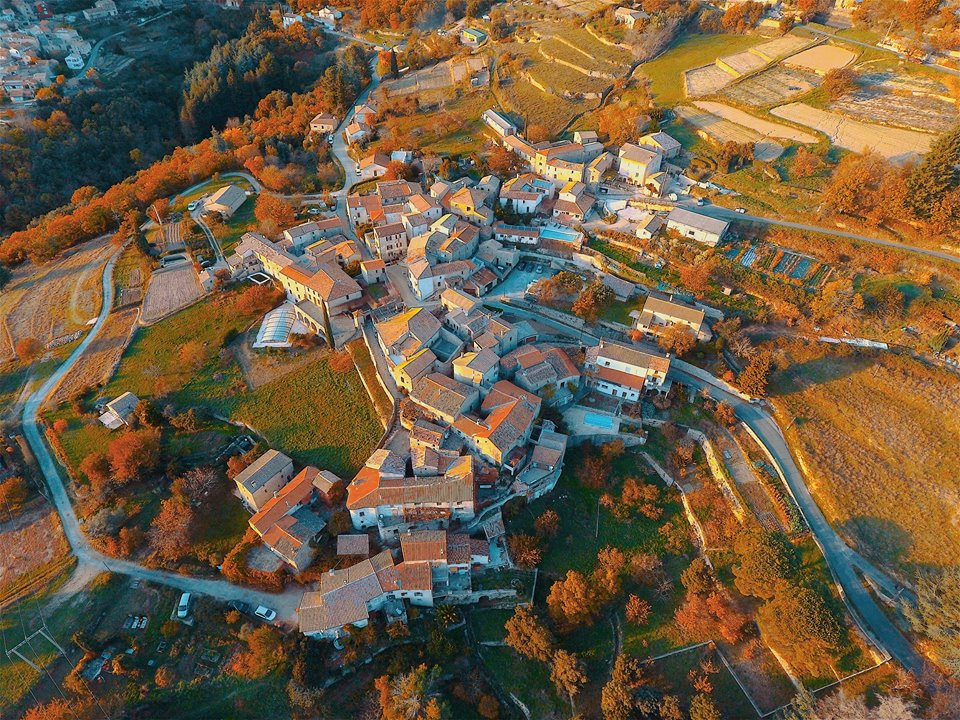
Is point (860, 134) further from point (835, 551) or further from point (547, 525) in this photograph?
point (547, 525)

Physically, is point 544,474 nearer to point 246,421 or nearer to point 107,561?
point 246,421

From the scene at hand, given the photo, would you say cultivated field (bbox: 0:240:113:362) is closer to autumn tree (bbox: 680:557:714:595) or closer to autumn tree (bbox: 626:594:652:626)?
autumn tree (bbox: 626:594:652:626)

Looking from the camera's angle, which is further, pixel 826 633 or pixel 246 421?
pixel 246 421

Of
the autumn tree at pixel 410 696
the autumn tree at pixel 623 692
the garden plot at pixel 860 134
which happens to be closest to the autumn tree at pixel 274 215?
the autumn tree at pixel 410 696

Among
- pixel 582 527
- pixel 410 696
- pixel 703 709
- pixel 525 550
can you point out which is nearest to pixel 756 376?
pixel 582 527

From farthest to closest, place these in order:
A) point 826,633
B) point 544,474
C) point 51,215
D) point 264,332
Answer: point 51,215 < point 264,332 < point 544,474 < point 826,633

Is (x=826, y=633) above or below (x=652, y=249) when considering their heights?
below

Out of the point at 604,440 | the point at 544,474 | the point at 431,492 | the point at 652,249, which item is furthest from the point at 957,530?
the point at 431,492
